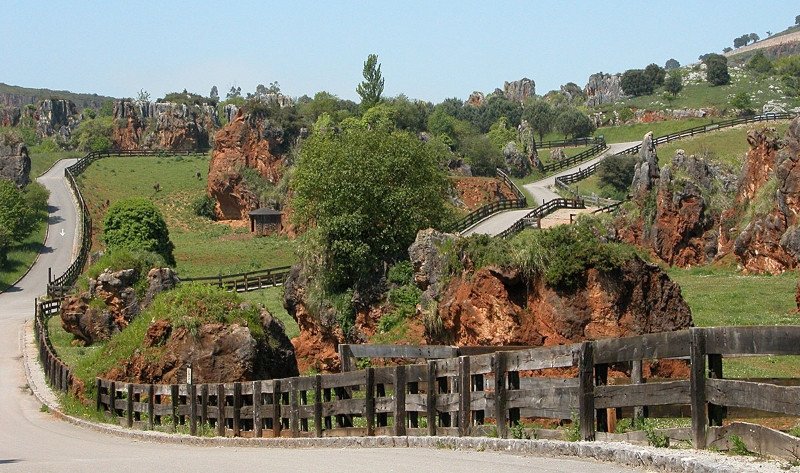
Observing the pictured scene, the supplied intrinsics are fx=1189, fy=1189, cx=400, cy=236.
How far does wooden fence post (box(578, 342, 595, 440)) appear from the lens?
509 inches

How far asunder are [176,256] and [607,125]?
77.7 m

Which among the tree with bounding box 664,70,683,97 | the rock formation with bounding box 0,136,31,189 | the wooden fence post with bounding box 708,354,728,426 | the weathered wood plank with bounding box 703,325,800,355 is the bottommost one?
the wooden fence post with bounding box 708,354,728,426

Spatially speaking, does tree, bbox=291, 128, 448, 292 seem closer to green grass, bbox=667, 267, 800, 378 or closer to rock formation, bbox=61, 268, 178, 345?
rock formation, bbox=61, 268, 178, 345

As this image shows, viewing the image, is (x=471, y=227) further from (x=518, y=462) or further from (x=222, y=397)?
(x=518, y=462)

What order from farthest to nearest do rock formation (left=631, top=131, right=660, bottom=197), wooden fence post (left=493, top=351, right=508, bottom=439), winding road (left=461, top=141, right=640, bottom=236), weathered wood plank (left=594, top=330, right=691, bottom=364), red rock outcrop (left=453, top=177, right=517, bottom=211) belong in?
red rock outcrop (left=453, top=177, right=517, bottom=211) → winding road (left=461, top=141, right=640, bottom=236) → rock formation (left=631, top=131, right=660, bottom=197) → wooden fence post (left=493, top=351, right=508, bottom=439) → weathered wood plank (left=594, top=330, right=691, bottom=364)

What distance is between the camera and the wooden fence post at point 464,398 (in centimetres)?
1527

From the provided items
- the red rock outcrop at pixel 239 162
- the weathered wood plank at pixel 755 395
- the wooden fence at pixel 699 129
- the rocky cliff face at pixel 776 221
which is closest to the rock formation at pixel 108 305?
the rocky cliff face at pixel 776 221

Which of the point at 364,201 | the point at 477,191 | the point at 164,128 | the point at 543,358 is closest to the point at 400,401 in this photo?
the point at 543,358

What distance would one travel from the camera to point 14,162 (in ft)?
371

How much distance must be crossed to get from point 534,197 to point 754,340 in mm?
86625

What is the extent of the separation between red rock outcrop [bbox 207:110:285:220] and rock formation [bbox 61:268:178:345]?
1855 inches

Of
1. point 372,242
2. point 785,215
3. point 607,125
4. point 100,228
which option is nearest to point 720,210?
point 785,215

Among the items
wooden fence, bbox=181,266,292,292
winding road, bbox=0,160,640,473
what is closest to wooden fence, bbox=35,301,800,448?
winding road, bbox=0,160,640,473

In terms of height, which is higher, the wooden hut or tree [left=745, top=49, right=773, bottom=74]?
tree [left=745, top=49, right=773, bottom=74]
